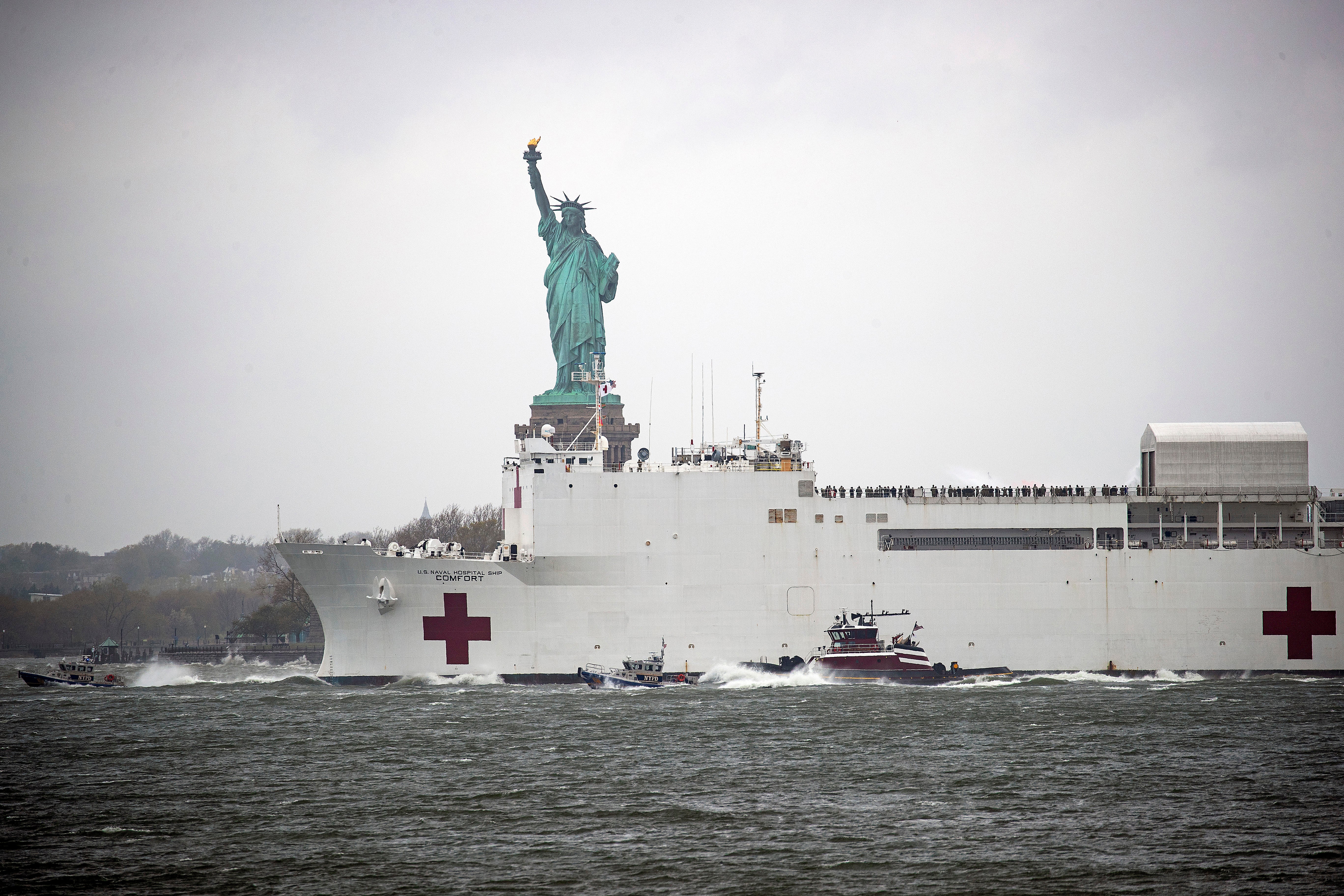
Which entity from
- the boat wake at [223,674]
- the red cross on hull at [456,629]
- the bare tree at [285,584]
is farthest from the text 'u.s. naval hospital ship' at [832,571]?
the bare tree at [285,584]

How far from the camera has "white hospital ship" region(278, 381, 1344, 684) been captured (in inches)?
1278

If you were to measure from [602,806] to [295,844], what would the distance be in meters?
4.65

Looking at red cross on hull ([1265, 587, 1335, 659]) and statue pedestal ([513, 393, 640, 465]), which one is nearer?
red cross on hull ([1265, 587, 1335, 659])

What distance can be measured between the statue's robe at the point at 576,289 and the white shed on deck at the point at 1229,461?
32.1 meters

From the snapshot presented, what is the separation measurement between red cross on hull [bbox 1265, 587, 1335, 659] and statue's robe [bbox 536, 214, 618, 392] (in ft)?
115

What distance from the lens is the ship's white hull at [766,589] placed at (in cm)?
3244

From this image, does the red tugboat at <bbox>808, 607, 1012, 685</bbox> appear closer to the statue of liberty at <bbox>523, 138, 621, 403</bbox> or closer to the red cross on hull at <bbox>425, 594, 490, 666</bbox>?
the red cross on hull at <bbox>425, 594, 490, 666</bbox>

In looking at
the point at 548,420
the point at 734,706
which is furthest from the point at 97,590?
the point at 734,706

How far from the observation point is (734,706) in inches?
1150

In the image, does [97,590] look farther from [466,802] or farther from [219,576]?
[466,802]

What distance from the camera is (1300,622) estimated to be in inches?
1335

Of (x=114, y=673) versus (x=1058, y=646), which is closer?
(x=1058, y=646)

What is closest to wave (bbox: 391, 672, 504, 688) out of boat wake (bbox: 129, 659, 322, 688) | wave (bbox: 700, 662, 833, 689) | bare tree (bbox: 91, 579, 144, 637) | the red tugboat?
boat wake (bbox: 129, 659, 322, 688)

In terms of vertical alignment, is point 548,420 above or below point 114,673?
above
